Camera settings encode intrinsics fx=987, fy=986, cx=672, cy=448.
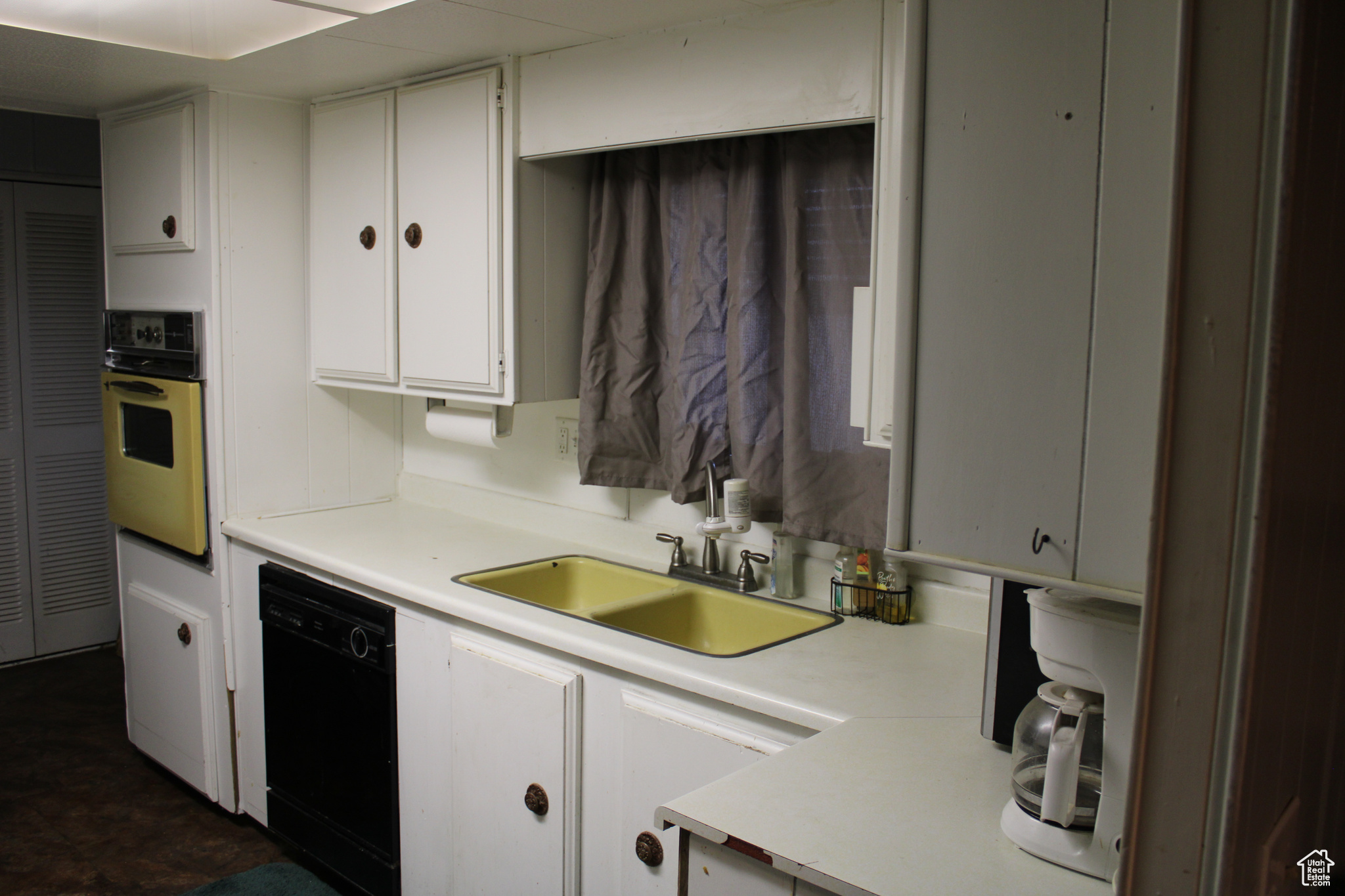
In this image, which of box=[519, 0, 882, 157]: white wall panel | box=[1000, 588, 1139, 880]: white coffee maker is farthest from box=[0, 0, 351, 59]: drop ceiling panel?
box=[1000, 588, 1139, 880]: white coffee maker

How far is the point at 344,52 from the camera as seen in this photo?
2410 mm

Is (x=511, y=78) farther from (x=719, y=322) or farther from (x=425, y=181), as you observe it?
(x=719, y=322)

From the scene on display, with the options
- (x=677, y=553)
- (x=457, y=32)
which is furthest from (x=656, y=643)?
(x=457, y=32)

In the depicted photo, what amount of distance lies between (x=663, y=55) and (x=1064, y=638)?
1479 millimetres

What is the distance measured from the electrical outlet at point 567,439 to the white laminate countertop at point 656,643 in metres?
0.17

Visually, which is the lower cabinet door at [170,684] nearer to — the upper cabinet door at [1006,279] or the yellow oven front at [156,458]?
the yellow oven front at [156,458]

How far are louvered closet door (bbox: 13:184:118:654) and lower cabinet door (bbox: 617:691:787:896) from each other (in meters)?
3.36

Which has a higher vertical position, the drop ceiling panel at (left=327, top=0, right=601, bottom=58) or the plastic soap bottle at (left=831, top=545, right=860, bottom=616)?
the drop ceiling panel at (left=327, top=0, right=601, bottom=58)

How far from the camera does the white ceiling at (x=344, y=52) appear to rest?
2.01m

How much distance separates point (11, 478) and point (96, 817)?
1.71 metres

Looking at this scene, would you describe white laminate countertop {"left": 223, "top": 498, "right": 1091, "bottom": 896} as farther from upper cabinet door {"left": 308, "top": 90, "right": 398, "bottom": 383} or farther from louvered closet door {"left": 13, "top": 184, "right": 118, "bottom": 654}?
louvered closet door {"left": 13, "top": 184, "right": 118, "bottom": 654}

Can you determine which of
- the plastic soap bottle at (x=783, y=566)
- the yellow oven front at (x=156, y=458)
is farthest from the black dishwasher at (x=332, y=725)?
the plastic soap bottle at (x=783, y=566)

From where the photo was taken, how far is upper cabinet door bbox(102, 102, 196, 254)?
2879 mm

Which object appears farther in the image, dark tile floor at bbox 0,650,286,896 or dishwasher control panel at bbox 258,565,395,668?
dark tile floor at bbox 0,650,286,896
